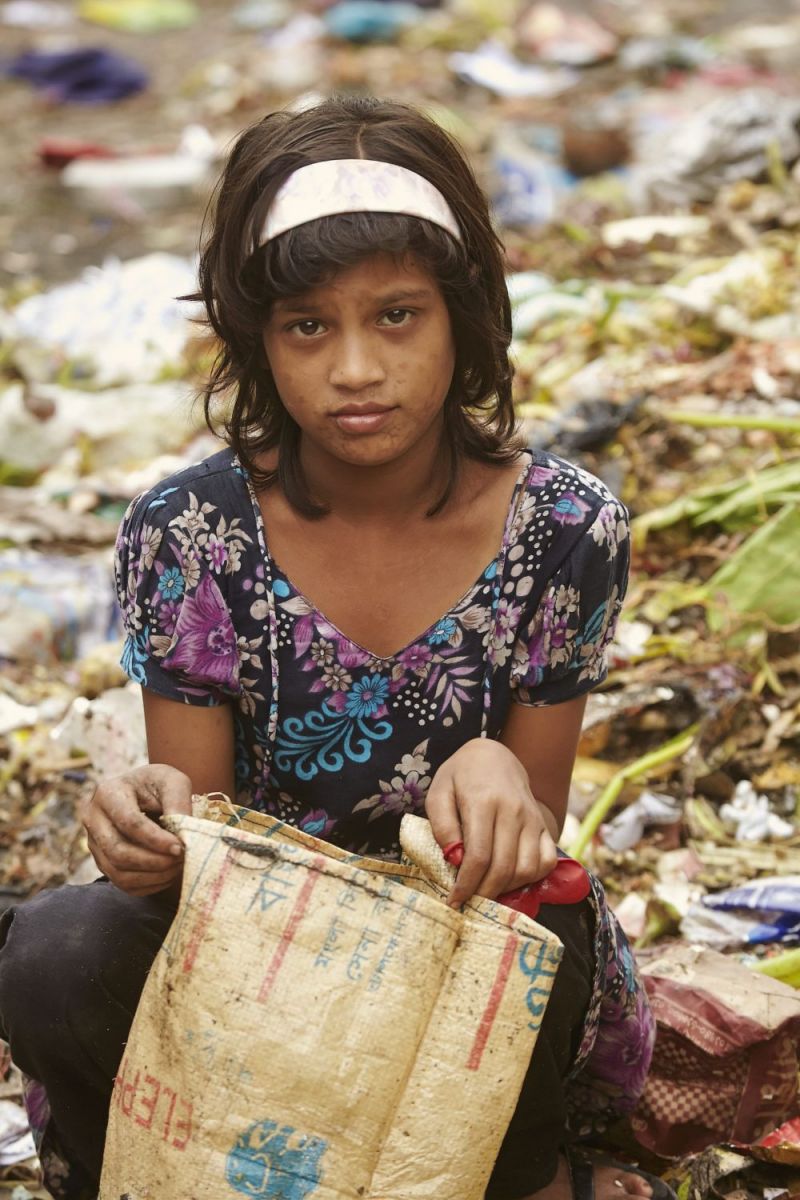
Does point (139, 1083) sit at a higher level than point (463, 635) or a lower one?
lower

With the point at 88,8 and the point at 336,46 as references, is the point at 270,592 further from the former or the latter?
the point at 88,8

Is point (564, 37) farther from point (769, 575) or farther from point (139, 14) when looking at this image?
point (769, 575)

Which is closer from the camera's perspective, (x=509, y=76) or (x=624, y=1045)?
(x=624, y=1045)

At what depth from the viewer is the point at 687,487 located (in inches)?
146

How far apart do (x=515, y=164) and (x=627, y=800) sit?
14.3 feet

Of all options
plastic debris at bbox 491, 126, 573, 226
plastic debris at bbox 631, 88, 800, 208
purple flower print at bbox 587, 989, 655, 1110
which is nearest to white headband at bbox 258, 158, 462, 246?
purple flower print at bbox 587, 989, 655, 1110

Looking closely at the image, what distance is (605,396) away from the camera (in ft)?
13.0

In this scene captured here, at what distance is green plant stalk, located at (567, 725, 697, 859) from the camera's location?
8.75 ft

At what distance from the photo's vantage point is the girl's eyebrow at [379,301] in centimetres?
177

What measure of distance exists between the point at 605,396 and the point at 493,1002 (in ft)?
8.61

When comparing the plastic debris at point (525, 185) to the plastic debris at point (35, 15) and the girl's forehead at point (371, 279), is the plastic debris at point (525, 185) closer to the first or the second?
the girl's forehead at point (371, 279)

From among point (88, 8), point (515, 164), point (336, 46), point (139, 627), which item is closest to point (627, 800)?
point (139, 627)

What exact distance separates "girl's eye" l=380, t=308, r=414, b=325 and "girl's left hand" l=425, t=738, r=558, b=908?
1.80 ft

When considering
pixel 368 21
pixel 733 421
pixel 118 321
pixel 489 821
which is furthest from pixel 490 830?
pixel 368 21
